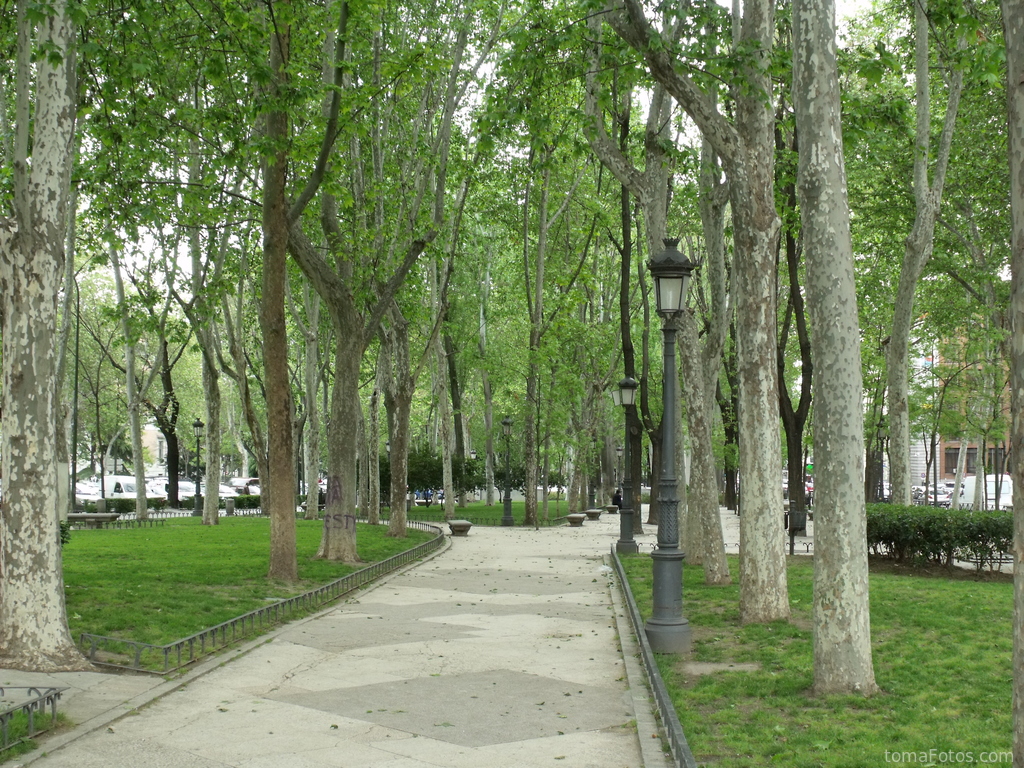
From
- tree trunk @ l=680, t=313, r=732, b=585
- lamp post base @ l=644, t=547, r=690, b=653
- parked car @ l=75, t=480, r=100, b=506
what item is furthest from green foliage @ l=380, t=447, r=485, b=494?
lamp post base @ l=644, t=547, r=690, b=653

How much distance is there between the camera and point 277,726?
23.4ft

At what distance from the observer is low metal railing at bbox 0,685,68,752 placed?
6.21 m

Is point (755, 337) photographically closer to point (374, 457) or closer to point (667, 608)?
point (667, 608)

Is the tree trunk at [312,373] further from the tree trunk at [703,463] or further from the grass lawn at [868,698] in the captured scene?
the grass lawn at [868,698]

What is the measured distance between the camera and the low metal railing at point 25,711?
6211mm

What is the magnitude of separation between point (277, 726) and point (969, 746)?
185 inches

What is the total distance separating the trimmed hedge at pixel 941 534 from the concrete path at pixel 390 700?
6769mm

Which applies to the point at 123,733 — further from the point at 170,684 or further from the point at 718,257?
the point at 718,257

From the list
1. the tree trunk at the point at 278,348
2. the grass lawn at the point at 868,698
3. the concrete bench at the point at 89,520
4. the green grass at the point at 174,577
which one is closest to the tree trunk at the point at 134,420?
the concrete bench at the point at 89,520

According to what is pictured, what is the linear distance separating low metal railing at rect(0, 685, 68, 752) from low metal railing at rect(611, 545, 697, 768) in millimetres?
4176

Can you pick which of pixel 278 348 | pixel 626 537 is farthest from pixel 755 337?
pixel 626 537

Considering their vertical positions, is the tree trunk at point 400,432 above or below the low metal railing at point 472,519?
above

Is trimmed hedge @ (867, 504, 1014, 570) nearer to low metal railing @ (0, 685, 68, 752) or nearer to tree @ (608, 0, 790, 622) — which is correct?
tree @ (608, 0, 790, 622)

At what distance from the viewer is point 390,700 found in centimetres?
798
